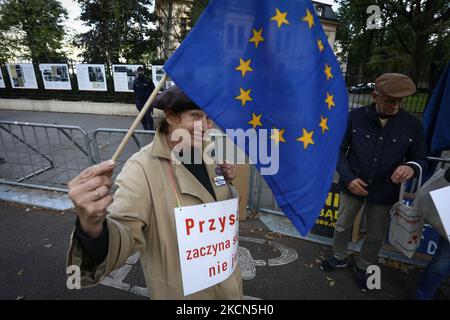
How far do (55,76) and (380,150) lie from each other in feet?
50.6

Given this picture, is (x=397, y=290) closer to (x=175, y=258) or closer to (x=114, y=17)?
(x=175, y=258)

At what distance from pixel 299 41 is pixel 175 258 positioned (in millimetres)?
1296

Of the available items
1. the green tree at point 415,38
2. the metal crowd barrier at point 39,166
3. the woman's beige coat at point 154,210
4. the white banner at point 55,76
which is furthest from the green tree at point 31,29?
the woman's beige coat at point 154,210

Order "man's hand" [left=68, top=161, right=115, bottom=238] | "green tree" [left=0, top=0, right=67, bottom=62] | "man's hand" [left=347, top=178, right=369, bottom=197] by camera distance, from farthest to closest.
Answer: "green tree" [left=0, top=0, right=67, bottom=62], "man's hand" [left=347, top=178, right=369, bottom=197], "man's hand" [left=68, top=161, right=115, bottom=238]

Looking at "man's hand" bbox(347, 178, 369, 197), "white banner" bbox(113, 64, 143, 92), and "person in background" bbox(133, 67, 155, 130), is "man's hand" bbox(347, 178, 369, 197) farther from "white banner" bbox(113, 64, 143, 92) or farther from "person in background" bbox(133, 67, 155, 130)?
"white banner" bbox(113, 64, 143, 92)

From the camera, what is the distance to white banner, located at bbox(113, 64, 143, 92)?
12266 millimetres

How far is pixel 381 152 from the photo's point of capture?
2592 mm

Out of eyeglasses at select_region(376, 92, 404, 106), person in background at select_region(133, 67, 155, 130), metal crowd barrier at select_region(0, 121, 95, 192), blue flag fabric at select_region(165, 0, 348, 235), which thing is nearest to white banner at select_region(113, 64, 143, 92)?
person in background at select_region(133, 67, 155, 130)

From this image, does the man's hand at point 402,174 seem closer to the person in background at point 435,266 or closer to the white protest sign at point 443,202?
the person in background at point 435,266

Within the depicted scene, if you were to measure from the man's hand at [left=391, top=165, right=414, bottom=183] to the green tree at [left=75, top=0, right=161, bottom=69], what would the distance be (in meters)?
14.6

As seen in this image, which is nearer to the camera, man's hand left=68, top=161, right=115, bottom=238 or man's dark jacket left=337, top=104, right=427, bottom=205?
man's hand left=68, top=161, right=115, bottom=238

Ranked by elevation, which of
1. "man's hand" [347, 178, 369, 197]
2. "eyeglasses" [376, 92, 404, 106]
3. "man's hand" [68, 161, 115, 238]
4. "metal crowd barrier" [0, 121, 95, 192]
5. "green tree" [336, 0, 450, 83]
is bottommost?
"metal crowd barrier" [0, 121, 95, 192]

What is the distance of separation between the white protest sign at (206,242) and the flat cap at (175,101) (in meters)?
0.54
